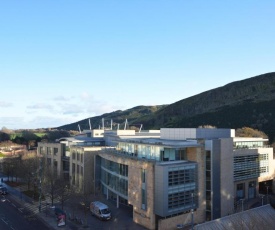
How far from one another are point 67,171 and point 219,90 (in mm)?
144841

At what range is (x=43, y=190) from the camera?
58.8 metres

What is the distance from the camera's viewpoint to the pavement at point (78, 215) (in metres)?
42.8

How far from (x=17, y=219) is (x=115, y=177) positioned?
17186 millimetres

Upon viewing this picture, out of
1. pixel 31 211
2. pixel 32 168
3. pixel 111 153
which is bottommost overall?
pixel 31 211

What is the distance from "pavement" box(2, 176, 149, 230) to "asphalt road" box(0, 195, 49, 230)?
92 centimetres

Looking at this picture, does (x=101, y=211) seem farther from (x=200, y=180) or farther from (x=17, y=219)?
(x=200, y=180)

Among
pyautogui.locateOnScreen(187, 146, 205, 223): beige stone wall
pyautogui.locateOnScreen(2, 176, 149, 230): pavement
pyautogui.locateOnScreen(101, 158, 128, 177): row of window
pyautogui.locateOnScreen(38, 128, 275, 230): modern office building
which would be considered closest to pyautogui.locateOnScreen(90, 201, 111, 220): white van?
pyautogui.locateOnScreen(2, 176, 149, 230): pavement

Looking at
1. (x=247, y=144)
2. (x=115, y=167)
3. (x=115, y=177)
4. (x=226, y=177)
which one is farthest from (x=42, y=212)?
(x=247, y=144)

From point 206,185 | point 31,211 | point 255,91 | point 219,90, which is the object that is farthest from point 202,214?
point 219,90

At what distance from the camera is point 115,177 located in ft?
176

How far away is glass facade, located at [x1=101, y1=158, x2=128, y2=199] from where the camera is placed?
50.0m

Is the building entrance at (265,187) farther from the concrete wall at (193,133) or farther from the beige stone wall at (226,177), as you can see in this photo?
the beige stone wall at (226,177)

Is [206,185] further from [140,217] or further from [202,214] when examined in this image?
[140,217]

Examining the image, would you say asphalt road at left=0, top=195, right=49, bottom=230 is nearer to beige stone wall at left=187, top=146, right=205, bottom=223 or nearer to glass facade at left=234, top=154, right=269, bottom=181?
beige stone wall at left=187, top=146, right=205, bottom=223
